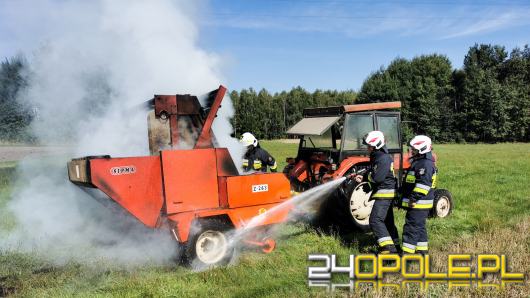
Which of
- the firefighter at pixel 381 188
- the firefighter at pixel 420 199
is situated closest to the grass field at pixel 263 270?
the firefighter at pixel 420 199

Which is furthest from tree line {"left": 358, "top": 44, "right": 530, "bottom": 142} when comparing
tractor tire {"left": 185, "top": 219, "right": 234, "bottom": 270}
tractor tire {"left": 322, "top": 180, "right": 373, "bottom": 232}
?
tractor tire {"left": 185, "top": 219, "right": 234, "bottom": 270}

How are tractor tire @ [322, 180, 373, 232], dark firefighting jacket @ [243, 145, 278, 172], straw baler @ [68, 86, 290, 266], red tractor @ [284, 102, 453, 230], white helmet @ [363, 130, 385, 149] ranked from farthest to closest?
dark firefighting jacket @ [243, 145, 278, 172], red tractor @ [284, 102, 453, 230], tractor tire @ [322, 180, 373, 232], white helmet @ [363, 130, 385, 149], straw baler @ [68, 86, 290, 266]

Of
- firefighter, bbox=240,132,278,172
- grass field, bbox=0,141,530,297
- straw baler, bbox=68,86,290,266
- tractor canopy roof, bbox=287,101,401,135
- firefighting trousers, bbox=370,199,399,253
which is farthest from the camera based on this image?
firefighter, bbox=240,132,278,172

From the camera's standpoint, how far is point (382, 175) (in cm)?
536

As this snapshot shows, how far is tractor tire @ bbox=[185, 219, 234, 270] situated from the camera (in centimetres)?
510

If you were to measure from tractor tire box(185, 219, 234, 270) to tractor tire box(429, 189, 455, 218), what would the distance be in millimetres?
4112

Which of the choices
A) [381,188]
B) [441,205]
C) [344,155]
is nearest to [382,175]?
[381,188]

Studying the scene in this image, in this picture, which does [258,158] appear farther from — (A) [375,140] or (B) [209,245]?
(A) [375,140]

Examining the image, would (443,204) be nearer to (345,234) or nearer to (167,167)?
(345,234)

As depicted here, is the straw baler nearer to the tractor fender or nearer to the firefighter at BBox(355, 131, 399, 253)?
the tractor fender

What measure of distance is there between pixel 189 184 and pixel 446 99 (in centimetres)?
4797

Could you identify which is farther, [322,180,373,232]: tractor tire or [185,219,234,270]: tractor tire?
[322,180,373,232]: tractor tire

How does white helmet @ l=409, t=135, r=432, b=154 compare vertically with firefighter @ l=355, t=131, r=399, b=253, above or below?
above

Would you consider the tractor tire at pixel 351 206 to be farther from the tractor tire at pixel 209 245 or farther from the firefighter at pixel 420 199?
the tractor tire at pixel 209 245
